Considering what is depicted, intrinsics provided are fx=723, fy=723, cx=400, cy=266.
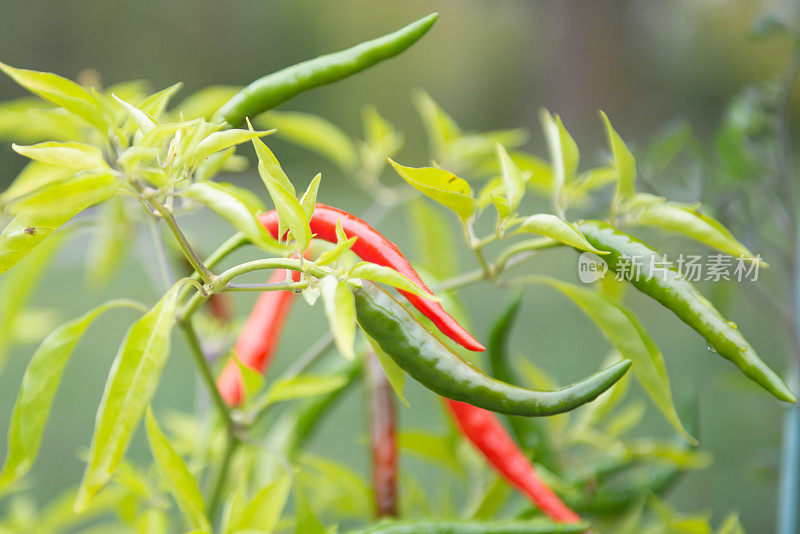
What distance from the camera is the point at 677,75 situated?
6.91 m

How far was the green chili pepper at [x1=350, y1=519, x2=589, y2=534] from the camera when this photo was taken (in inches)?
20.4

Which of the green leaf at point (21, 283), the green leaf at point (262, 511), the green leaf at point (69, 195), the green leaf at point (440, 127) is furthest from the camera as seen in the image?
the green leaf at point (440, 127)

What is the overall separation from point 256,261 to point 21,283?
1.20 feet

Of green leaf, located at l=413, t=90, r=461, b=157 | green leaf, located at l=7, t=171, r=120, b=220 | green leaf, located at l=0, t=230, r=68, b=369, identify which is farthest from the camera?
green leaf, located at l=413, t=90, r=461, b=157

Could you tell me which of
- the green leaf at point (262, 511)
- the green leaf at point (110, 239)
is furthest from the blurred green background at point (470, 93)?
the green leaf at point (262, 511)

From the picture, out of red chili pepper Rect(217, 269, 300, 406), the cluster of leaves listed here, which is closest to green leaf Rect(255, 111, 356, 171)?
the cluster of leaves

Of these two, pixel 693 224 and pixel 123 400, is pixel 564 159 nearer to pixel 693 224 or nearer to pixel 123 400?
pixel 693 224

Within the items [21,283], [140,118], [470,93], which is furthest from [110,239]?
[470,93]

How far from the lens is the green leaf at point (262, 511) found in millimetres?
543

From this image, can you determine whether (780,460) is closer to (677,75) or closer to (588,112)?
(588,112)

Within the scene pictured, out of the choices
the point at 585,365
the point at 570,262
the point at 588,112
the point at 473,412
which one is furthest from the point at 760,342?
the point at 588,112

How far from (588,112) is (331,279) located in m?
4.03

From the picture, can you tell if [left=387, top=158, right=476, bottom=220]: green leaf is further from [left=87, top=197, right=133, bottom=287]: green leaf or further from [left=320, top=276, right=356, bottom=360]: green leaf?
[left=87, top=197, right=133, bottom=287]: green leaf

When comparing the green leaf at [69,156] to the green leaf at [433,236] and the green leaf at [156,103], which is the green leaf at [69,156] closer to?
the green leaf at [156,103]
